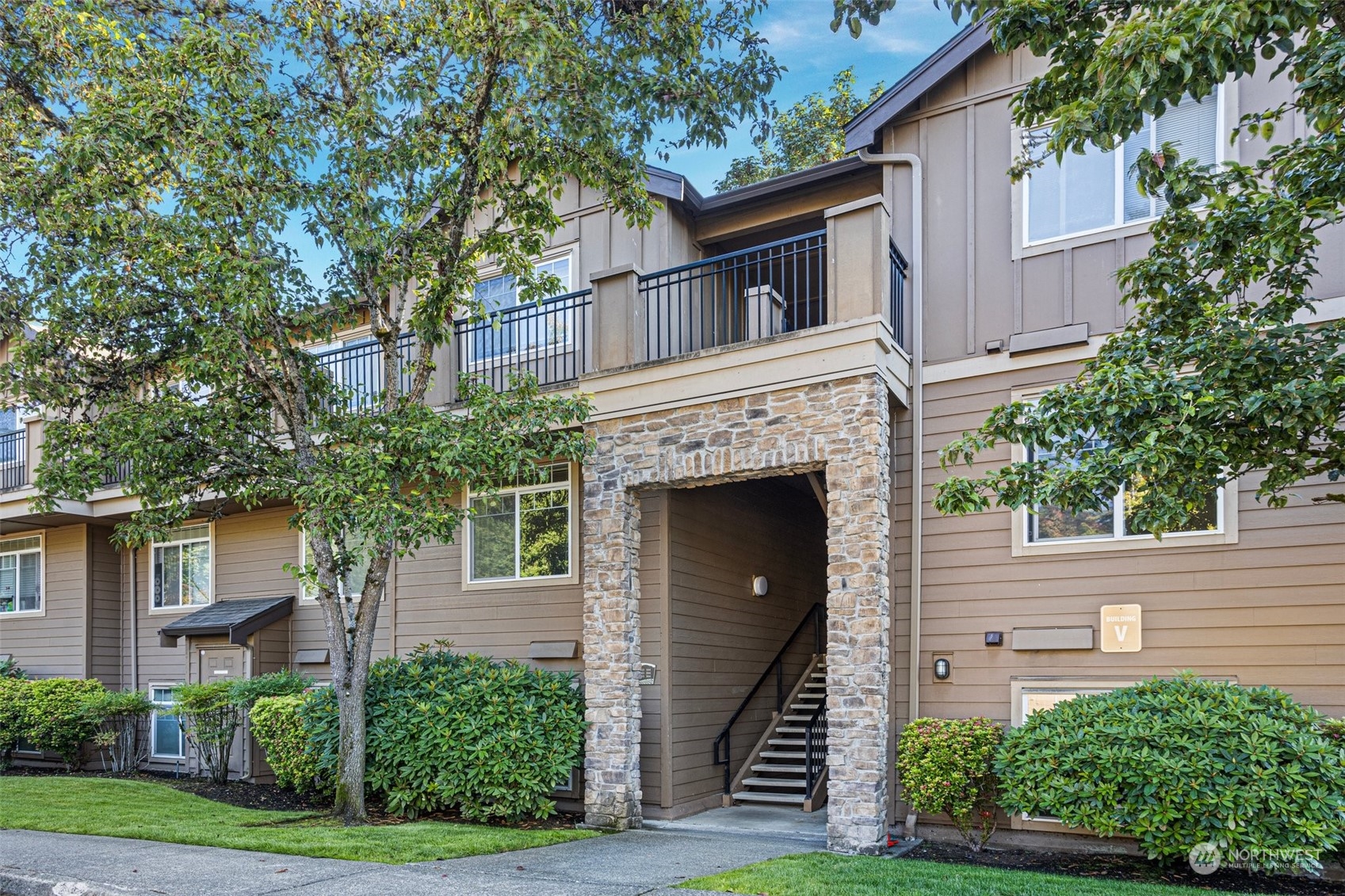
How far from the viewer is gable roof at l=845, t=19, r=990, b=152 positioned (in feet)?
30.7

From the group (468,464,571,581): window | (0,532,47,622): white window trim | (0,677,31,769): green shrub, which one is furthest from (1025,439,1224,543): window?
(0,532,47,622): white window trim

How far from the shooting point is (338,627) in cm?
997

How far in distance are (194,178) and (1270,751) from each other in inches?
395

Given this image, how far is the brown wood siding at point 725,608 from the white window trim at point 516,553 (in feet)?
4.68

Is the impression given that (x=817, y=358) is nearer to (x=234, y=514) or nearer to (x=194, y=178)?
(x=194, y=178)

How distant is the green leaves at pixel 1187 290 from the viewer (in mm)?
4926

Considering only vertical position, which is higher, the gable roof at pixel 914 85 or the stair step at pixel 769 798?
the gable roof at pixel 914 85

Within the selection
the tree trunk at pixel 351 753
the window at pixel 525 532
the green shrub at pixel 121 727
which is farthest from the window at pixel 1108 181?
the green shrub at pixel 121 727

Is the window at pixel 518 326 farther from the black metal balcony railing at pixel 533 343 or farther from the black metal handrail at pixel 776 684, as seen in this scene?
the black metal handrail at pixel 776 684

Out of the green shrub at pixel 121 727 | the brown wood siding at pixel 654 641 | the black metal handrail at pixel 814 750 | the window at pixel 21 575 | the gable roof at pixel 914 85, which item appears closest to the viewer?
the gable roof at pixel 914 85

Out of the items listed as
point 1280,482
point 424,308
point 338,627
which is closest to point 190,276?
point 424,308

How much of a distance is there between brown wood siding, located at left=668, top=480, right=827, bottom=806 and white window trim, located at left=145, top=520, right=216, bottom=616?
7.84m

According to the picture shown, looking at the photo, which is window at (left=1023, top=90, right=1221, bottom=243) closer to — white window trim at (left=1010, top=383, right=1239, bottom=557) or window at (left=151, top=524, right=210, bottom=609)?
white window trim at (left=1010, top=383, right=1239, bottom=557)

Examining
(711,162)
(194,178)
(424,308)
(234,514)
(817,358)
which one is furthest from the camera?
(711,162)
